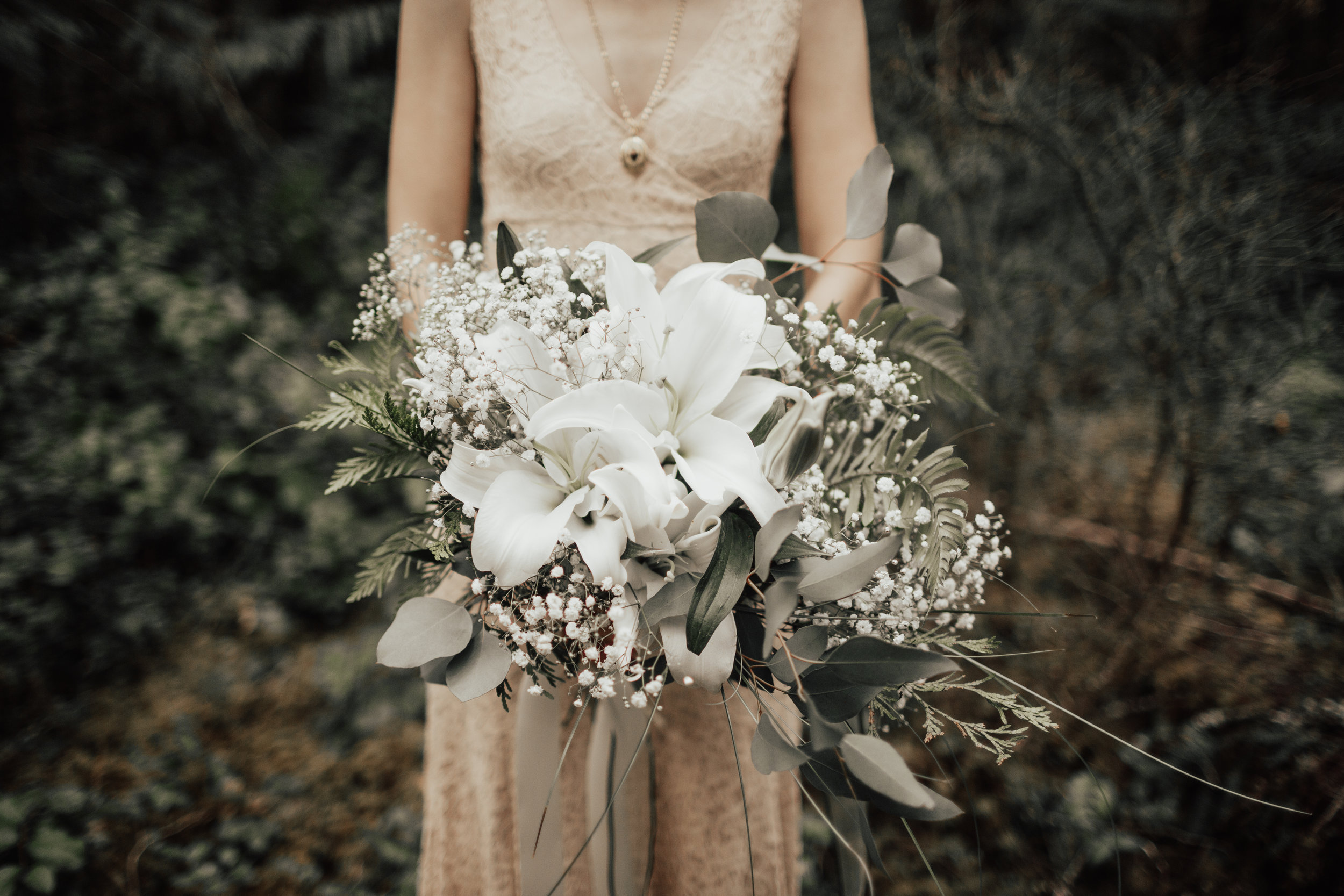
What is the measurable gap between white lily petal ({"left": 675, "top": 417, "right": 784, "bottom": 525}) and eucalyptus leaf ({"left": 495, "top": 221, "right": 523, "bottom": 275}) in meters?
0.28

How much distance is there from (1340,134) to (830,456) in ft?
6.78

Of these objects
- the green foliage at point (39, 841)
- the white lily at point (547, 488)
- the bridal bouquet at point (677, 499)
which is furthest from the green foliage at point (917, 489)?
the green foliage at point (39, 841)

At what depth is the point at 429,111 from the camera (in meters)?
1.10

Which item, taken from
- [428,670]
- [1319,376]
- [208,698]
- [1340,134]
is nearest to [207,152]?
[208,698]

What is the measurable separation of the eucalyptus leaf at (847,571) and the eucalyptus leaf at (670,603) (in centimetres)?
9

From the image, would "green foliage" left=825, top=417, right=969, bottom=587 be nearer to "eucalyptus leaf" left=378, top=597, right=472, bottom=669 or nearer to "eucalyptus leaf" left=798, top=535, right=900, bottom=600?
"eucalyptus leaf" left=798, top=535, right=900, bottom=600

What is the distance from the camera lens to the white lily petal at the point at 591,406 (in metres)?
0.54

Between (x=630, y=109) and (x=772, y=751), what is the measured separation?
999 mm

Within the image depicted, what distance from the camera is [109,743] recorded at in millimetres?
2137

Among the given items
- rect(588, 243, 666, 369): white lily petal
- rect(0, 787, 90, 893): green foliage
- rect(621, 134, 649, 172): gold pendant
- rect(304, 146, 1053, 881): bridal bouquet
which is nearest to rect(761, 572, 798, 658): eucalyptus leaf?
rect(304, 146, 1053, 881): bridal bouquet

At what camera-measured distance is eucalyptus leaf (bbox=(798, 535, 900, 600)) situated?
0.53 meters

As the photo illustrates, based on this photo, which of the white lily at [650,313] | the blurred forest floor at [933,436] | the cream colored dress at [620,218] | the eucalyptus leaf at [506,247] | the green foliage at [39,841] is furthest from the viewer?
the blurred forest floor at [933,436]

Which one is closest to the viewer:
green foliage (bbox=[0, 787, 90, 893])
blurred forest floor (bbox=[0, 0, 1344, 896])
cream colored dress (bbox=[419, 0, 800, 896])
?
cream colored dress (bbox=[419, 0, 800, 896])

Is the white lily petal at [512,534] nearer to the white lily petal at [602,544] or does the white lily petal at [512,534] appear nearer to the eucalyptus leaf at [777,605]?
the white lily petal at [602,544]
